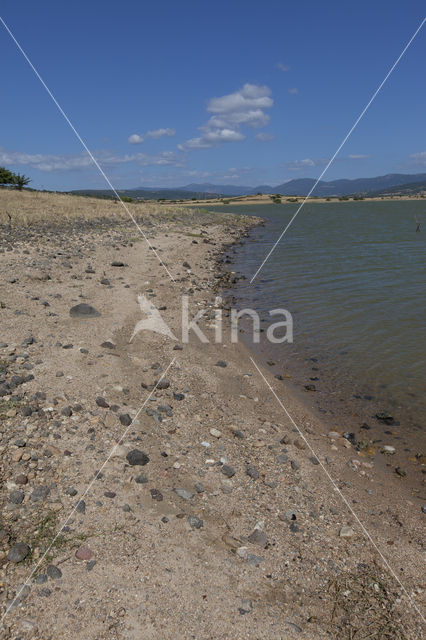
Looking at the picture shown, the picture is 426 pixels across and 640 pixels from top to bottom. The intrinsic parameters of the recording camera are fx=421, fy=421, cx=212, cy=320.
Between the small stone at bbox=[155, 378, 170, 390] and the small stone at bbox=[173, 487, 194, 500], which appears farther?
the small stone at bbox=[155, 378, 170, 390]

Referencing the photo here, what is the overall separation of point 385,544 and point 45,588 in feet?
12.3

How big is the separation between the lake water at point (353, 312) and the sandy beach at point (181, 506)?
1.62 meters

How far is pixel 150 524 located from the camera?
4738mm

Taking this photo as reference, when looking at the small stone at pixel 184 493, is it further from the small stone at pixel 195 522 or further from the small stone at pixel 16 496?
the small stone at pixel 16 496

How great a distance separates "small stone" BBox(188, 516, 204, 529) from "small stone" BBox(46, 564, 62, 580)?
1469mm

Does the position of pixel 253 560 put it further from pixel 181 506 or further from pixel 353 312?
pixel 353 312

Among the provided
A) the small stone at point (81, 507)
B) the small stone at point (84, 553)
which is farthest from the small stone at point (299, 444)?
the small stone at point (84, 553)

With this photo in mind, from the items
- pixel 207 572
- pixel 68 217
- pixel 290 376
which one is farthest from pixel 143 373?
pixel 68 217

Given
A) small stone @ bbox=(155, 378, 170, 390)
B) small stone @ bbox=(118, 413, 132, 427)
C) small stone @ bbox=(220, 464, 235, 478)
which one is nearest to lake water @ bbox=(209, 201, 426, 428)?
small stone @ bbox=(155, 378, 170, 390)

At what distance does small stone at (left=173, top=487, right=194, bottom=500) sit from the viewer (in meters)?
5.29

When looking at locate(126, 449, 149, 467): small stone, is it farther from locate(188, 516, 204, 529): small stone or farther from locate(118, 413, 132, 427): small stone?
locate(188, 516, 204, 529): small stone

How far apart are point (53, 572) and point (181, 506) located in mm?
1610

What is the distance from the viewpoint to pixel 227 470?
19.4ft

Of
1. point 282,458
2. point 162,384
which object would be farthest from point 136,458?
point 162,384
